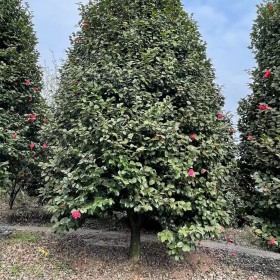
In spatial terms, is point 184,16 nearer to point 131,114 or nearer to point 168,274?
point 131,114

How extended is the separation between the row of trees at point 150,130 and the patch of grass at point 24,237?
0.90 m

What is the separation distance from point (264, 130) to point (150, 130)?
1853mm

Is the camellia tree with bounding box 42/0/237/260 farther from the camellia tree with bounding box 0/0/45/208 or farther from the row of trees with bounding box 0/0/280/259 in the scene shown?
the camellia tree with bounding box 0/0/45/208

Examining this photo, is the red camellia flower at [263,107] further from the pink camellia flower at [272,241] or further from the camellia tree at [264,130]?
the pink camellia flower at [272,241]

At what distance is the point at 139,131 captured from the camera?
3.51 meters

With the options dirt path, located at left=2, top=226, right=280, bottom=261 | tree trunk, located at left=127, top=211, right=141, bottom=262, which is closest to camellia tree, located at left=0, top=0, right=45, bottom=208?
dirt path, located at left=2, top=226, right=280, bottom=261

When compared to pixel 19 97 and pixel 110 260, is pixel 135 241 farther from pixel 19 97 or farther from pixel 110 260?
pixel 19 97

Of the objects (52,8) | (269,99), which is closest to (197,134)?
(269,99)

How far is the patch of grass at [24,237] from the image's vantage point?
15.6 feet

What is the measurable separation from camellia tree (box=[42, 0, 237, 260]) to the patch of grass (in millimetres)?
1169

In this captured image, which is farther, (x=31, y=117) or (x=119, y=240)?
(x=31, y=117)

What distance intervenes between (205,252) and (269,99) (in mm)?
2558

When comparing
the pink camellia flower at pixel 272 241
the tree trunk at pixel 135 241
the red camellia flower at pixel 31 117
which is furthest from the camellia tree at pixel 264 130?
the red camellia flower at pixel 31 117

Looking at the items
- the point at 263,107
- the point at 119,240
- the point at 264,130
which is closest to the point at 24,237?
the point at 119,240
